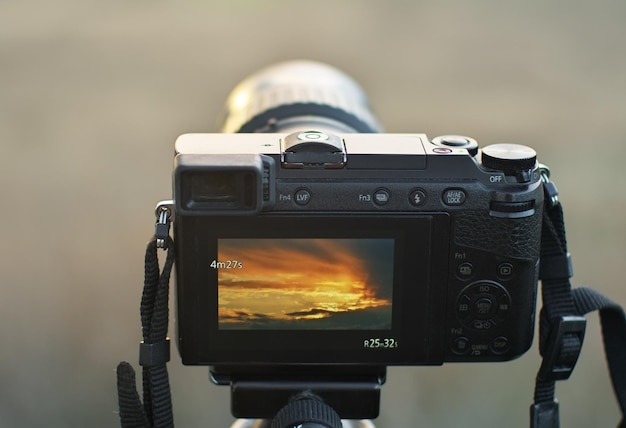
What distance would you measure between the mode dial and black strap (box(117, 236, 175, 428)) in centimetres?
34

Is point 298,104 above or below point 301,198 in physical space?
above

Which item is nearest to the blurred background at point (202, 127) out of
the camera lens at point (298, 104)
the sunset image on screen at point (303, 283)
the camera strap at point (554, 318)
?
the camera lens at point (298, 104)

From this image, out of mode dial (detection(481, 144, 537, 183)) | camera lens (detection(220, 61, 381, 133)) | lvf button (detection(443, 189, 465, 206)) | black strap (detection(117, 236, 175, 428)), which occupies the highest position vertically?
camera lens (detection(220, 61, 381, 133))

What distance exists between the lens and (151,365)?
3.63 ft

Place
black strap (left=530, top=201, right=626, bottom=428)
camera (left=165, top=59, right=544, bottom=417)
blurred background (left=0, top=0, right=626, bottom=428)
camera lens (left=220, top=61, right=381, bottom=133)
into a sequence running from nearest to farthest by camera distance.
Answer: camera (left=165, top=59, right=544, bottom=417)
black strap (left=530, top=201, right=626, bottom=428)
camera lens (left=220, top=61, right=381, bottom=133)
blurred background (left=0, top=0, right=626, bottom=428)

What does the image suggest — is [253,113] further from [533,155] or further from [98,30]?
[98,30]

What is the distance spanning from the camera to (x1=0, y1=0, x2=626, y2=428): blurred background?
2.10 metres

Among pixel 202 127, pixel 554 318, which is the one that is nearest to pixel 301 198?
pixel 554 318

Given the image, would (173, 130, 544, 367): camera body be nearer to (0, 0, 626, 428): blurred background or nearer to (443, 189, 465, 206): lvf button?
(443, 189, 465, 206): lvf button

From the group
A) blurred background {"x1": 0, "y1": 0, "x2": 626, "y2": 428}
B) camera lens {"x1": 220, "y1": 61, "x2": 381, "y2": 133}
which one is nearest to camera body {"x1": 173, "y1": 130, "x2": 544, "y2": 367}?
camera lens {"x1": 220, "y1": 61, "x2": 381, "y2": 133}

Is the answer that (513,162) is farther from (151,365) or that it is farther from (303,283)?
(151,365)

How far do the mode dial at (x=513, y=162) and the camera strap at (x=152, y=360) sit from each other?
340 mm

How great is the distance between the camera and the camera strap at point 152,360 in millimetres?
1088

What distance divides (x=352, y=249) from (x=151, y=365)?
9.7 inches
